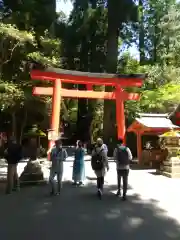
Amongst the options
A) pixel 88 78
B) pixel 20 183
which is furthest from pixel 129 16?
pixel 20 183

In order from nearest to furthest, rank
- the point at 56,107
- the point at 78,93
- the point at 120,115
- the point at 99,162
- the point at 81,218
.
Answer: the point at 81,218
the point at 99,162
the point at 56,107
the point at 78,93
the point at 120,115

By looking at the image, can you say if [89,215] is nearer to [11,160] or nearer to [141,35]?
[11,160]

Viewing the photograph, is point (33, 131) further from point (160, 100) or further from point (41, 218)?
point (41, 218)

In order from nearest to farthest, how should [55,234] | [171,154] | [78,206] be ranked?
[55,234], [78,206], [171,154]

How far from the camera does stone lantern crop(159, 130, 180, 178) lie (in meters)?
13.0

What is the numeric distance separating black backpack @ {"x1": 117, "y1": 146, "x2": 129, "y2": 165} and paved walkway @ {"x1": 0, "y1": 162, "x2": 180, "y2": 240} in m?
0.99

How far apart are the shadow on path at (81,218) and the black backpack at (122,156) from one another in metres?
0.99

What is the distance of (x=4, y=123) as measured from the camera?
28.1m

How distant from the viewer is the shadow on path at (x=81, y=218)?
18.6ft

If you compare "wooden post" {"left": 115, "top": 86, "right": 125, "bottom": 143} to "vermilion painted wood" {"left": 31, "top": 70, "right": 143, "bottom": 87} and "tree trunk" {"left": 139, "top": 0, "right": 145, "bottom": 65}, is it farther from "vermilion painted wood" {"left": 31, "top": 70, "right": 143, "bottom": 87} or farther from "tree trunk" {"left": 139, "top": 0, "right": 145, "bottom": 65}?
"tree trunk" {"left": 139, "top": 0, "right": 145, "bottom": 65}

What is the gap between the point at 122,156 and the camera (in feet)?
27.8

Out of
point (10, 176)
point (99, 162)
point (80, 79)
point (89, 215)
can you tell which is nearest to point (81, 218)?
point (89, 215)

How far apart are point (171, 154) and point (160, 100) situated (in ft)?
43.3

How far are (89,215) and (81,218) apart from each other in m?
Answer: 0.29
